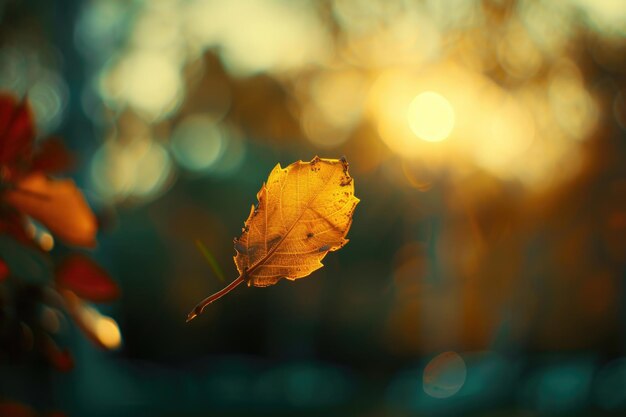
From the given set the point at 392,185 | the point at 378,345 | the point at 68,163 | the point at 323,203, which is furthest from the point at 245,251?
the point at 378,345

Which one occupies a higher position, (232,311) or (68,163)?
(232,311)

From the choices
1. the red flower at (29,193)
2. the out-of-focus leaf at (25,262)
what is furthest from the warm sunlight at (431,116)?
the red flower at (29,193)

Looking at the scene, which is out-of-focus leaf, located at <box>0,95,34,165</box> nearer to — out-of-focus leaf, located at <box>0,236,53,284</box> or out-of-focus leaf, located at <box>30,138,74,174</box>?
out-of-focus leaf, located at <box>30,138,74,174</box>

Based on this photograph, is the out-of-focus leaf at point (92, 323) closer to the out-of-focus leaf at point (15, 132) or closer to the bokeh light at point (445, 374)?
the out-of-focus leaf at point (15, 132)

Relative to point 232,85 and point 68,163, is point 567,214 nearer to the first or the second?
point 232,85

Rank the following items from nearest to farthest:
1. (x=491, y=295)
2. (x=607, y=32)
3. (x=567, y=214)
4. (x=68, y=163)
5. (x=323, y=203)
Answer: (x=323, y=203) < (x=68, y=163) < (x=607, y=32) < (x=567, y=214) < (x=491, y=295)

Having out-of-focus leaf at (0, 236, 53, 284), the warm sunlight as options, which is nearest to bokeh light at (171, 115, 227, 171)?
the warm sunlight
